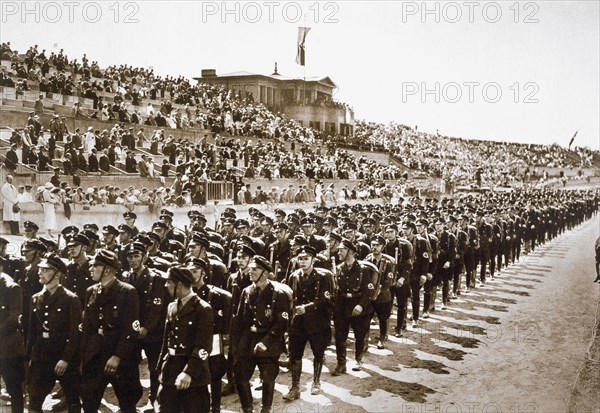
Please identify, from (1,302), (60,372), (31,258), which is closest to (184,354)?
(60,372)

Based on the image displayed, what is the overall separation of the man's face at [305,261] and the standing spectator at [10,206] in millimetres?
9282

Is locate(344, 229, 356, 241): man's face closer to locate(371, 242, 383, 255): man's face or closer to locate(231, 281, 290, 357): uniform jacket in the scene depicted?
locate(371, 242, 383, 255): man's face

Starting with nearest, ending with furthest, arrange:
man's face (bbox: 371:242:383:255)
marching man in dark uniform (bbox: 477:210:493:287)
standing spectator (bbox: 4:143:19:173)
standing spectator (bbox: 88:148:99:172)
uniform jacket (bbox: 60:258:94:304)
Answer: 1. uniform jacket (bbox: 60:258:94:304)
2. man's face (bbox: 371:242:383:255)
3. standing spectator (bbox: 4:143:19:173)
4. marching man in dark uniform (bbox: 477:210:493:287)
5. standing spectator (bbox: 88:148:99:172)

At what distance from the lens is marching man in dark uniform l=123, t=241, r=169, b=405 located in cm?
703

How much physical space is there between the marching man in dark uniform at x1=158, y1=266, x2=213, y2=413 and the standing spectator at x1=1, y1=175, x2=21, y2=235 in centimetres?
1026

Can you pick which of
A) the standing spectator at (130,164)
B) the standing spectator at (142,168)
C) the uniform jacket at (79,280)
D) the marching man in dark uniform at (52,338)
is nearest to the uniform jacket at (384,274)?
the uniform jacket at (79,280)

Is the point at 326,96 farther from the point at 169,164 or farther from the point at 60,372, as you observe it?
the point at 60,372

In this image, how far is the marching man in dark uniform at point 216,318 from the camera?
654 centimetres

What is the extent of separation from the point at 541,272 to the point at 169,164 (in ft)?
46.3

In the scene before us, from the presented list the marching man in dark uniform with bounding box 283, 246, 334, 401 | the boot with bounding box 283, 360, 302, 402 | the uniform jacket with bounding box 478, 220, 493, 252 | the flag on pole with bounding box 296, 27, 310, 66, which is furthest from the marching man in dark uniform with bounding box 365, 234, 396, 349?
the flag on pole with bounding box 296, 27, 310, 66

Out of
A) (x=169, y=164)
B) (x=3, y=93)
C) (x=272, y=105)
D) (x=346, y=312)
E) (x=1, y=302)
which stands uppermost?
(x=272, y=105)

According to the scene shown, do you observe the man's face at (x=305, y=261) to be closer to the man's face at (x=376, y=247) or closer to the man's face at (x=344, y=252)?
the man's face at (x=344, y=252)

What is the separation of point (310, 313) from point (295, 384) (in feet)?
3.16

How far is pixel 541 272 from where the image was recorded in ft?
66.1
